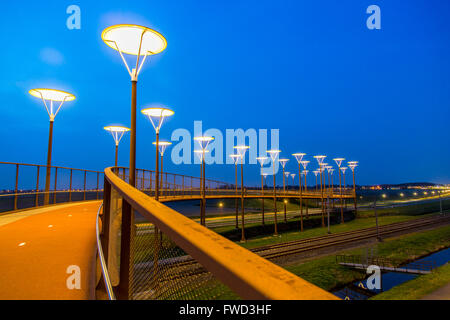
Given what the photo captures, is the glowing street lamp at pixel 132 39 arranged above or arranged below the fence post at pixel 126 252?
above

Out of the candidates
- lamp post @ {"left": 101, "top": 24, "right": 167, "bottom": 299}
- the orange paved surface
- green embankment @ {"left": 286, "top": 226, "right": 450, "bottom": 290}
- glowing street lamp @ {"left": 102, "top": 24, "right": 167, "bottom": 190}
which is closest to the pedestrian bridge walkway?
the orange paved surface

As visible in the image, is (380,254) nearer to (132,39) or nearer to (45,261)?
(132,39)

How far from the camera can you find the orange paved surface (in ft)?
10.3

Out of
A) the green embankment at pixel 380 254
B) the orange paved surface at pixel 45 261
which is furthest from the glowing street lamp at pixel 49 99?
the green embankment at pixel 380 254

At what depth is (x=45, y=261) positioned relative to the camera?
4.22m

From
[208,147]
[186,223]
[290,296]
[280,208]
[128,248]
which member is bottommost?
[280,208]

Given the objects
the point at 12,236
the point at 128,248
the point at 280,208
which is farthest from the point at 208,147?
the point at 280,208

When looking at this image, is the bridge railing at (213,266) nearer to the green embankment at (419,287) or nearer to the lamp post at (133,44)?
the lamp post at (133,44)

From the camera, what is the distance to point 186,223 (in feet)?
4.42

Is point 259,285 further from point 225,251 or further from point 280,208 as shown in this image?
point 280,208

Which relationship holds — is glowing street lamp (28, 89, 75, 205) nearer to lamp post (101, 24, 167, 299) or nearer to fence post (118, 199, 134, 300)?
lamp post (101, 24, 167, 299)

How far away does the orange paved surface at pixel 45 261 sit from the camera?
314 cm

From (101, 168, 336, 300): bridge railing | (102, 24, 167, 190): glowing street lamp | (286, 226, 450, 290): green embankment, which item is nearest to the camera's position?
(101, 168, 336, 300): bridge railing
